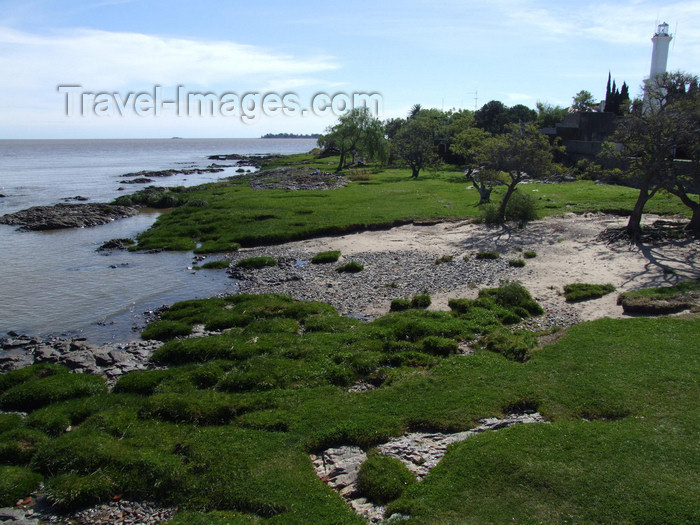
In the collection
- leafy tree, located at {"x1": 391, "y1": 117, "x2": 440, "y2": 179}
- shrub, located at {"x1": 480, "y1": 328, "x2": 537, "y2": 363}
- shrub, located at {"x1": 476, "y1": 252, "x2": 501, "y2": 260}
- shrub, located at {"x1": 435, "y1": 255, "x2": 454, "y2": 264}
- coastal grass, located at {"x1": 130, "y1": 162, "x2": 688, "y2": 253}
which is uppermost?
leafy tree, located at {"x1": 391, "y1": 117, "x2": 440, "y2": 179}

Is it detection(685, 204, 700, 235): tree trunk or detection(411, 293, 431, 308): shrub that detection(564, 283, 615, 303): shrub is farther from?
detection(685, 204, 700, 235): tree trunk

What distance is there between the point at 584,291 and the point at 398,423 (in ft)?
44.3

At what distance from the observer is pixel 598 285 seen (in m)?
22.0

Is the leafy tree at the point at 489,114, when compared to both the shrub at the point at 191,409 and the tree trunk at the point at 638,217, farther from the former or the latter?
the shrub at the point at 191,409

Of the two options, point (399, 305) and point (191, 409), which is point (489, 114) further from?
Answer: point (191, 409)

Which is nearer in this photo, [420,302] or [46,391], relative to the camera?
[46,391]

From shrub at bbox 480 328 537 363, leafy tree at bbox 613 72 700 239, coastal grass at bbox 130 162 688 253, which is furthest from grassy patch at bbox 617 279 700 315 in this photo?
coastal grass at bbox 130 162 688 253

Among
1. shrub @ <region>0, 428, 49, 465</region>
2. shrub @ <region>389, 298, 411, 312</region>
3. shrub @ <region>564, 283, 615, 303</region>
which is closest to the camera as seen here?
shrub @ <region>0, 428, 49, 465</region>

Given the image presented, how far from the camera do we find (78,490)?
998 cm

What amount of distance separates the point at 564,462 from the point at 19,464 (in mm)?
12029

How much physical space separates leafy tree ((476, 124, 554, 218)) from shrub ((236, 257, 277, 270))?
18921 millimetres

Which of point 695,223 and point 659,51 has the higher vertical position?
point 659,51

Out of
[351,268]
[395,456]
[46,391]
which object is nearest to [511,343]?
[395,456]

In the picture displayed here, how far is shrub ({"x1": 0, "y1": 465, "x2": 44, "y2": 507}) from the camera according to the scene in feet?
32.5
